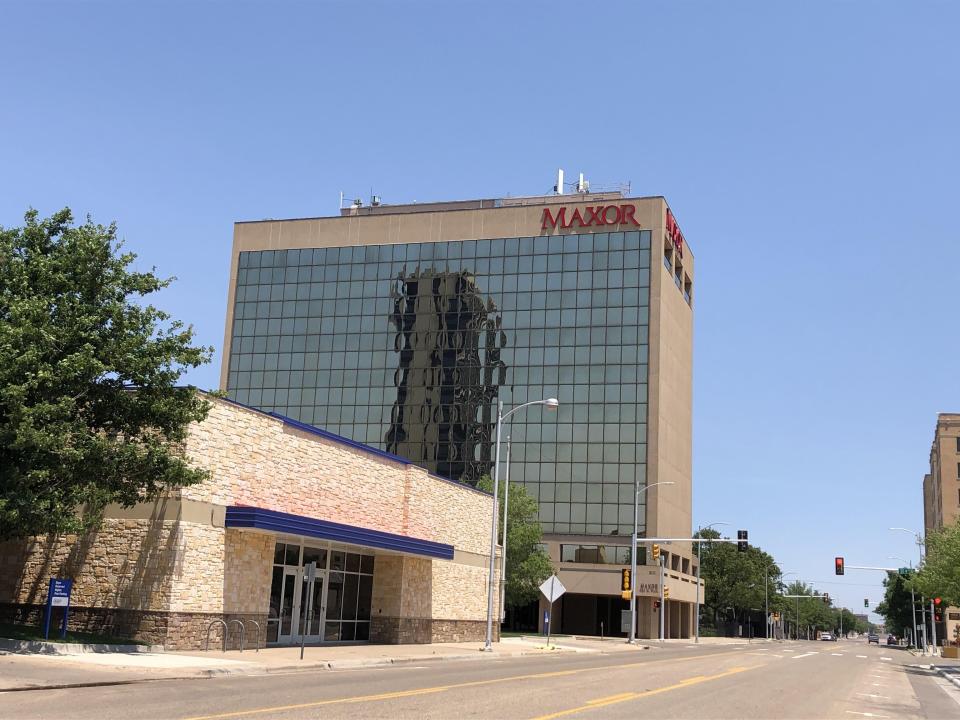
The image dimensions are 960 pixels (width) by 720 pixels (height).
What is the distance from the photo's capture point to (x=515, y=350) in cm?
9419

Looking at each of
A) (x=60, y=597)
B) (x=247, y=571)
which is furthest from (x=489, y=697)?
(x=247, y=571)

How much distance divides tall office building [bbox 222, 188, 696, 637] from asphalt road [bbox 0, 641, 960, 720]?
59644mm

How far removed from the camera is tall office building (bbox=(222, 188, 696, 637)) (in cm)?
9069

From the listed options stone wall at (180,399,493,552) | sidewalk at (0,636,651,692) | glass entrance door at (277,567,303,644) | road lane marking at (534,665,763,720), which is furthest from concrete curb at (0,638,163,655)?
road lane marking at (534,665,763,720)

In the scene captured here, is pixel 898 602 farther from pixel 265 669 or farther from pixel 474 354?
pixel 265 669

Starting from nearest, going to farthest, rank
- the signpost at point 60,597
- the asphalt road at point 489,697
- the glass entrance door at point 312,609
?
the asphalt road at point 489,697 < the signpost at point 60,597 < the glass entrance door at point 312,609

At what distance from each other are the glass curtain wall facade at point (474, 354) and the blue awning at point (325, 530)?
2045 inches

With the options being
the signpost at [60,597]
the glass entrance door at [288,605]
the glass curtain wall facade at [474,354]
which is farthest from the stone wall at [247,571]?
the glass curtain wall facade at [474,354]

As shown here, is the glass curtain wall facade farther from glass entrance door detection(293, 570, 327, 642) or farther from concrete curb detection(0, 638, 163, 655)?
concrete curb detection(0, 638, 163, 655)

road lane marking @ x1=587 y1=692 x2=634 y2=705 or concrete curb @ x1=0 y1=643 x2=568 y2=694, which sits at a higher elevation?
road lane marking @ x1=587 y1=692 x2=634 y2=705

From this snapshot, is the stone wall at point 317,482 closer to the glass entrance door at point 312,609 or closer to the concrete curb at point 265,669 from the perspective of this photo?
the glass entrance door at point 312,609

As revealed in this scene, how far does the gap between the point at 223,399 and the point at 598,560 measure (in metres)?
63.6

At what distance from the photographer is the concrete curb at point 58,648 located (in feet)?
76.4

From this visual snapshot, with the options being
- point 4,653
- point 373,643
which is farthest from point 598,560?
point 4,653
